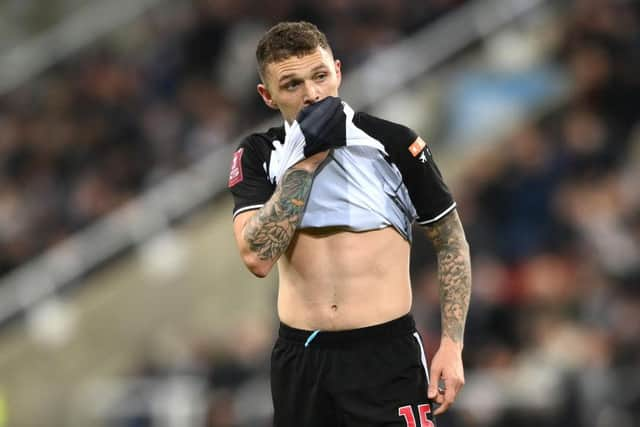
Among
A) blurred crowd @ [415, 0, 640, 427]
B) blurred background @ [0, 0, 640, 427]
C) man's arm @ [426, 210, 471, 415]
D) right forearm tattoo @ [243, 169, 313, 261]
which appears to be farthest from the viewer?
blurred background @ [0, 0, 640, 427]

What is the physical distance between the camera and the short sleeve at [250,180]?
4121 millimetres

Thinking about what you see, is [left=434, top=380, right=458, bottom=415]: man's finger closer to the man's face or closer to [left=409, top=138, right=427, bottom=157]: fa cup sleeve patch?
[left=409, top=138, right=427, bottom=157]: fa cup sleeve patch

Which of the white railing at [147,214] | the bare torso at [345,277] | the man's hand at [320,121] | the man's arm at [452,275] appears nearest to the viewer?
the man's hand at [320,121]

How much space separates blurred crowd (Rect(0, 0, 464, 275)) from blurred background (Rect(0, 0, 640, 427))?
Answer: 0.02 meters

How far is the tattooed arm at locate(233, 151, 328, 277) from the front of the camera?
12.9ft

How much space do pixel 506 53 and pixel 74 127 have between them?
390 cm

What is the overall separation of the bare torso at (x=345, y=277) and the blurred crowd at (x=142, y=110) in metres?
6.99

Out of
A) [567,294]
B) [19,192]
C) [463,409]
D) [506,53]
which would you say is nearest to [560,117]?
[506,53]

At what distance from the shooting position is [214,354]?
9250 mm

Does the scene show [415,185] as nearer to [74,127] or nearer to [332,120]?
[332,120]

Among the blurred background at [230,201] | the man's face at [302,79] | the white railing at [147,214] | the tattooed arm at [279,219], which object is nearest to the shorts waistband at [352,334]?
the tattooed arm at [279,219]

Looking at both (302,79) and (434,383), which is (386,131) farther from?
(434,383)

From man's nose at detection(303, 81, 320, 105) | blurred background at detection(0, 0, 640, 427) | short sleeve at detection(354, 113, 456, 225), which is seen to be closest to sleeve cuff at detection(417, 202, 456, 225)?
short sleeve at detection(354, 113, 456, 225)

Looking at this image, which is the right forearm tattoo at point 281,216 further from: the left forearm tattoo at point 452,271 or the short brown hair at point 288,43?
the left forearm tattoo at point 452,271
